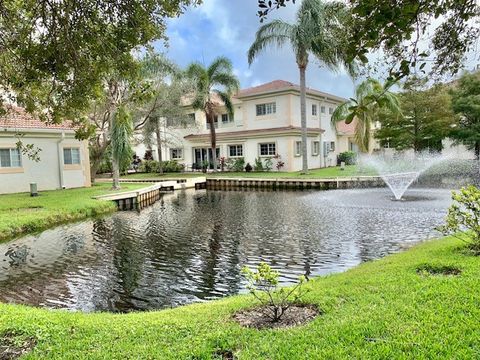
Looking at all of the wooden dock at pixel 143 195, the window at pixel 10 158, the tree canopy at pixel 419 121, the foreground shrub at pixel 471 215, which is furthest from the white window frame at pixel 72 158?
the tree canopy at pixel 419 121

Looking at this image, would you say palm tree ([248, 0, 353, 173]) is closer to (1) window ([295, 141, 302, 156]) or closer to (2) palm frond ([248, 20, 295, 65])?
(2) palm frond ([248, 20, 295, 65])

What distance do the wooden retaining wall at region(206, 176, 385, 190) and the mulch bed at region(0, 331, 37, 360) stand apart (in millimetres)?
21387

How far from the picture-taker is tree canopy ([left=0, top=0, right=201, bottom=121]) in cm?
571

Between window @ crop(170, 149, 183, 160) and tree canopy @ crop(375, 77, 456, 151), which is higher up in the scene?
tree canopy @ crop(375, 77, 456, 151)

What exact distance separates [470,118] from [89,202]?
28.9 m

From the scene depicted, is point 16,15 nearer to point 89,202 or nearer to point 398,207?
point 89,202

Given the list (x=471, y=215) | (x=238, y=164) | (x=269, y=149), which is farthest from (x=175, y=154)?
(x=471, y=215)

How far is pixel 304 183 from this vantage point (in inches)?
993

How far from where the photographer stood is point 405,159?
107ft

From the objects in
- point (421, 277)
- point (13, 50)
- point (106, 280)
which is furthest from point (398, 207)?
point (13, 50)

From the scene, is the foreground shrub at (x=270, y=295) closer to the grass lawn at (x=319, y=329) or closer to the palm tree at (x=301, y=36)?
the grass lawn at (x=319, y=329)

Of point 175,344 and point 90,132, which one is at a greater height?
point 90,132

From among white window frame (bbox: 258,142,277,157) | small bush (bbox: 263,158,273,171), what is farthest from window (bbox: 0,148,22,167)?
white window frame (bbox: 258,142,277,157)

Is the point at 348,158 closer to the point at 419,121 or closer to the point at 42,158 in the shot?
the point at 419,121
